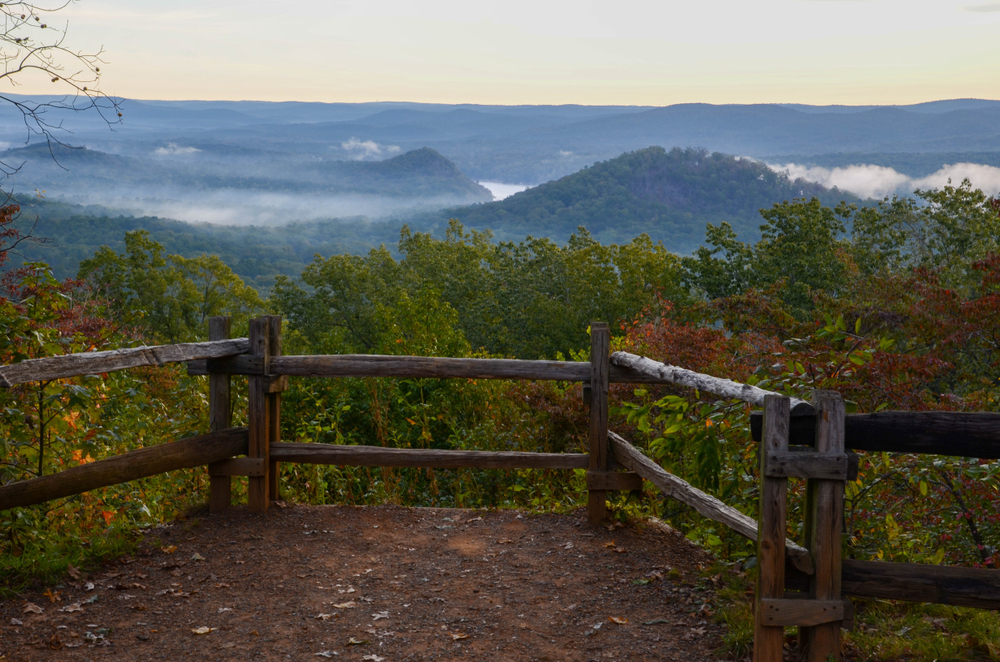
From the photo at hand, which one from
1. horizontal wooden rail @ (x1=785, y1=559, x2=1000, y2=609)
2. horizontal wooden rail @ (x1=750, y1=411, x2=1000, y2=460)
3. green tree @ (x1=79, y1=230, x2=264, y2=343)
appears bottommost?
green tree @ (x1=79, y1=230, x2=264, y2=343)

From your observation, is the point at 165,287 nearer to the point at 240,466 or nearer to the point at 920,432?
the point at 240,466

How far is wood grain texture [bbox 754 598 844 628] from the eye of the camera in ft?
11.6

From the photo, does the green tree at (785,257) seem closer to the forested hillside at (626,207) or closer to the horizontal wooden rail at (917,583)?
the horizontal wooden rail at (917,583)

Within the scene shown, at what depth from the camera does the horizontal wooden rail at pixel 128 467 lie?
4516mm

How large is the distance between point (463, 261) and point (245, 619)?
192 feet

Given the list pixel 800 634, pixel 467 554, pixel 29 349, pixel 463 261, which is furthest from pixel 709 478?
pixel 463 261

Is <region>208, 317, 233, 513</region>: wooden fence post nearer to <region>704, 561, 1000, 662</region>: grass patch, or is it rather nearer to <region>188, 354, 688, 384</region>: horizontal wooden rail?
<region>188, 354, 688, 384</region>: horizontal wooden rail

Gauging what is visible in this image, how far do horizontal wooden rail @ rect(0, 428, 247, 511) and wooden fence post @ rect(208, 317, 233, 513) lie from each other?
0.39ft

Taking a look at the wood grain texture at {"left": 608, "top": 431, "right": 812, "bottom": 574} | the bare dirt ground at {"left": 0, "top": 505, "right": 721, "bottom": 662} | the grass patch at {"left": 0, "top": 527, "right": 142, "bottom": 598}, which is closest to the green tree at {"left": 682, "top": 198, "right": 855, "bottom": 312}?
the wood grain texture at {"left": 608, "top": 431, "right": 812, "bottom": 574}

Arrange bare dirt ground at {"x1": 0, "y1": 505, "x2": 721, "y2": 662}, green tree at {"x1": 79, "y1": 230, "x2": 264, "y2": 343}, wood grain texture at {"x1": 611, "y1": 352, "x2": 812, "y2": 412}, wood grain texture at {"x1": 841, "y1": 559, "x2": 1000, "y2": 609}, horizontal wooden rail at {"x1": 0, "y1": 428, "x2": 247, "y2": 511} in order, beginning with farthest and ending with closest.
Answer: green tree at {"x1": 79, "y1": 230, "x2": 264, "y2": 343}, horizontal wooden rail at {"x1": 0, "y1": 428, "x2": 247, "y2": 511}, bare dirt ground at {"x1": 0, "y1": 505, "x2": 721, "y2": 662}, wood grain texture at {"x1": 611, "y1": 352, "x2": 812, "y2": 412}, wood grain texture at {"x1": 841, "y1": 559, "x2": 1000, "y2": 609}

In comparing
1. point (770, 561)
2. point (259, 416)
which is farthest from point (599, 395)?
point (259, 416)

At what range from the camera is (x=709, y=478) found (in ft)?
15.5

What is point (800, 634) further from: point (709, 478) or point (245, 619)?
point (245, 619)

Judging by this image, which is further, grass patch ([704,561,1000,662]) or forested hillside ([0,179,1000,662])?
forested hillside ([0,179,1000,662])
